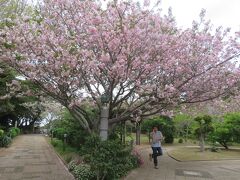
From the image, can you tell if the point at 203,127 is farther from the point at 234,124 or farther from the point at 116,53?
the point at 116,53

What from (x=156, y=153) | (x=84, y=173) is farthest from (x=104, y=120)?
(x=156, y=153)

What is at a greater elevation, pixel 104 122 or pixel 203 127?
pixel 203 127

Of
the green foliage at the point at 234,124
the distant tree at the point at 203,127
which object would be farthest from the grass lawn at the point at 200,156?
the green foliage at the point at 234,124

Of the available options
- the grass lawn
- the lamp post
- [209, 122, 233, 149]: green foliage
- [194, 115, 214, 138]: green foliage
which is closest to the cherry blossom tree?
the lamp post

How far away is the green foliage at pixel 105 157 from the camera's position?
7.93 m

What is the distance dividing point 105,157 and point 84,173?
3.80ft

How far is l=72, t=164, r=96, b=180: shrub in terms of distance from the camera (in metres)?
8.62

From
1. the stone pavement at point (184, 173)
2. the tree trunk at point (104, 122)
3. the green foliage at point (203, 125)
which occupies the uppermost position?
the green foliage at point (203, 125)

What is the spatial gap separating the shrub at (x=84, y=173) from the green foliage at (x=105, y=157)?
285 millimetres

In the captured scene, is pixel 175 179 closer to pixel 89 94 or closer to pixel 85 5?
pixel 89 94

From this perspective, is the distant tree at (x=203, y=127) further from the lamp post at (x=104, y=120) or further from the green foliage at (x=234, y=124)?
the lamp post at (x=104, y=120)

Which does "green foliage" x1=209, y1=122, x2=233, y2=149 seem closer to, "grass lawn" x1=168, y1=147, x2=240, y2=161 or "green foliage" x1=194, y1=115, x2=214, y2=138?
"green foliage" x1=194, y1=115, x2=214, y2=138

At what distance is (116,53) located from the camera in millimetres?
8977

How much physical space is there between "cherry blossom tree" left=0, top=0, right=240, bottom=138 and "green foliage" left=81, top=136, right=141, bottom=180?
5.88 ft
